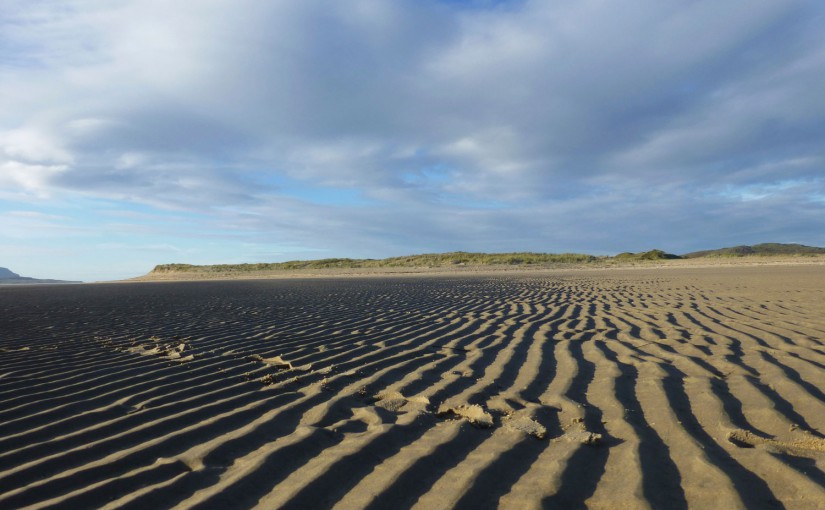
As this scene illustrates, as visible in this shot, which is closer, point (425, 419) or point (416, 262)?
point (425, 419)

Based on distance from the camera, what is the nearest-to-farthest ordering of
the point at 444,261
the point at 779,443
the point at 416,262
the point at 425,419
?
the point at 779,443
the point at 425,419
the point at 444,261
the point at 416,262

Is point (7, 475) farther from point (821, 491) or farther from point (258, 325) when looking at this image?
point (258, 325)

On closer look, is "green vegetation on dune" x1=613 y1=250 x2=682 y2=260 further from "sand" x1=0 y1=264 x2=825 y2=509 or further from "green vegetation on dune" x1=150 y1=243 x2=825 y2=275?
"sand" x1=0 y1=264 x2=825 y2=509

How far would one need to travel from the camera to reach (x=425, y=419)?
134 inches

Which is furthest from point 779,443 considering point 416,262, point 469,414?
point 416,262

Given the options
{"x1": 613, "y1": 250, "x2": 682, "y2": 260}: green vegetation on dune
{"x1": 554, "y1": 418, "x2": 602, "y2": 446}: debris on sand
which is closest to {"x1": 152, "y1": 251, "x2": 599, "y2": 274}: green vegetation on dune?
{"x1": 613, "y1": 250, "x2": 682, "y2": 260}: green vegetation on dune

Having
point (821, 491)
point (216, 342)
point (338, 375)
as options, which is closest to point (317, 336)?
point (216, 342)

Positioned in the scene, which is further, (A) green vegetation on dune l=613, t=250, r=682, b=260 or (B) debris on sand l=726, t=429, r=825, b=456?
(A) green vegetation on dune l=613, t=250, r=682, b=260

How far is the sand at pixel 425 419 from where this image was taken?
2406 mm

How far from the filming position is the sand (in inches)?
94.7

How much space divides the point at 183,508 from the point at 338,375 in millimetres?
2451

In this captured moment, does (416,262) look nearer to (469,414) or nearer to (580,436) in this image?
(469,414)

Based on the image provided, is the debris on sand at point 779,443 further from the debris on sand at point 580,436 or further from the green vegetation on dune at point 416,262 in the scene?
the green vegetation on dune at point 416,262

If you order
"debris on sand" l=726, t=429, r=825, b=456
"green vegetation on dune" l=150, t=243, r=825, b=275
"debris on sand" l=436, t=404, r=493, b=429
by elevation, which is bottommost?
"debris on sand" l=726, t=429, r=825, b=456
